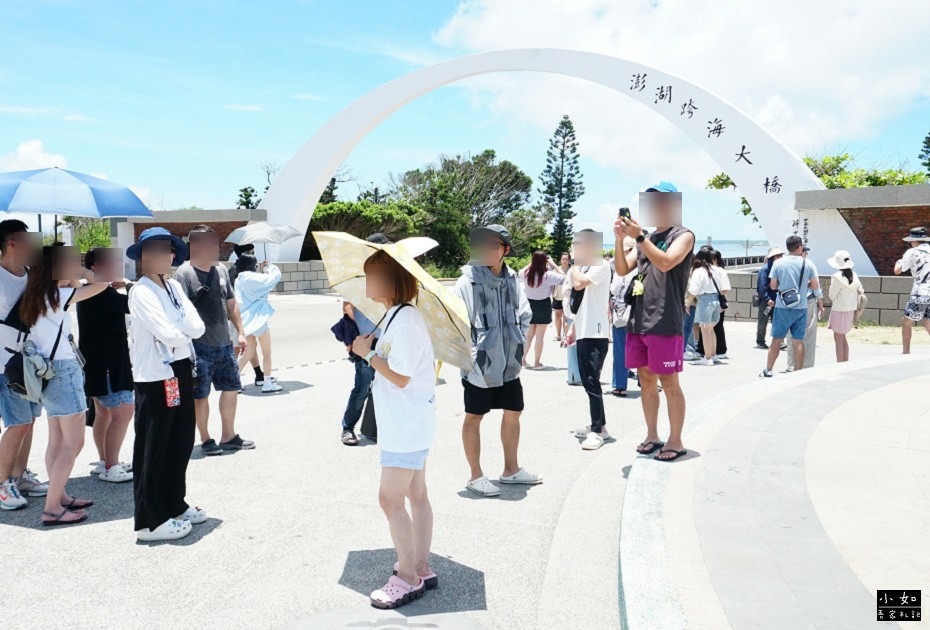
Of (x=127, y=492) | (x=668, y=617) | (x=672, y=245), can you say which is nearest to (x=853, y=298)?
(x=672, y=245)

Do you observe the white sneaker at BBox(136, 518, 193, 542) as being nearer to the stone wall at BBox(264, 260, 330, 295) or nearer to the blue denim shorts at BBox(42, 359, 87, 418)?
the blue denim shorts at BBox(42, 359, 87, 418)

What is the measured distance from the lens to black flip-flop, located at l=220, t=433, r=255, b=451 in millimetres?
5703

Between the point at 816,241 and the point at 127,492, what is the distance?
1709cm

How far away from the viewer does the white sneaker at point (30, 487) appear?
4.63m

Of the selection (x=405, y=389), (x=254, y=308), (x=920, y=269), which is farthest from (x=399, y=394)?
(x=920, y=269)

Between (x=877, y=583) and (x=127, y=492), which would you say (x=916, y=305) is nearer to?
(x=877, y=583)

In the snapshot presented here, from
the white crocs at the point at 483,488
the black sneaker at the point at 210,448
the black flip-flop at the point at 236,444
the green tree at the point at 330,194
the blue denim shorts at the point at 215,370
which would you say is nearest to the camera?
the white crocs at the point at 483,488

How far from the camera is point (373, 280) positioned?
317 centimetres

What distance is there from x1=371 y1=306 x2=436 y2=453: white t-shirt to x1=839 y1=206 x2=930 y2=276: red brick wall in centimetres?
1687

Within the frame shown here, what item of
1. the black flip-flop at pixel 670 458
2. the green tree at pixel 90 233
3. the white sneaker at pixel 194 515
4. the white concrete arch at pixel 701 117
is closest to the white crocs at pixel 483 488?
the black flip-flop at pixel 670 458

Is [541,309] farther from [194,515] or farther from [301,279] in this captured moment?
[301,279]

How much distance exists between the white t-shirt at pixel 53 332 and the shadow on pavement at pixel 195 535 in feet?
4.16

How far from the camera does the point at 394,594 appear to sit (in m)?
3.17

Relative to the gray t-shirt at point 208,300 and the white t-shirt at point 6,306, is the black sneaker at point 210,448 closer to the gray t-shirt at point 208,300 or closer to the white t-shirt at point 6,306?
the gray t-shirt at point 208,300
